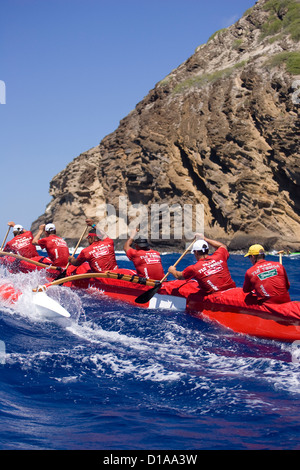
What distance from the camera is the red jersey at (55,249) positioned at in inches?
538

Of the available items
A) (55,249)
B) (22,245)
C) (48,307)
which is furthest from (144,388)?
(22,245)

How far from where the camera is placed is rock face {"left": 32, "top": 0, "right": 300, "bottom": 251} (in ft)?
123

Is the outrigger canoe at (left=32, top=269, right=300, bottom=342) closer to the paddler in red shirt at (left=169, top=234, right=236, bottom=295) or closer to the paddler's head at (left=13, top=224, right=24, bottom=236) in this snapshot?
the paddler in red shirt at (left=169, top=234, right=236, bottom=295)

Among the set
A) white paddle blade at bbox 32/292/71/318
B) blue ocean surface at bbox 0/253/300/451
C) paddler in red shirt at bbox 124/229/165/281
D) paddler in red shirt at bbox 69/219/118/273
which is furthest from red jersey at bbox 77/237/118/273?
blue ocean surface at bbox 0/253/300/451

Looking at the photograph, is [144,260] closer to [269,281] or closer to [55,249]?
[269,281]

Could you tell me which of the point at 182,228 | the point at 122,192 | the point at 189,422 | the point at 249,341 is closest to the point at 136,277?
the point at 249,341

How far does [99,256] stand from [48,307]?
321 cm

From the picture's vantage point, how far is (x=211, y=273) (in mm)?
9180

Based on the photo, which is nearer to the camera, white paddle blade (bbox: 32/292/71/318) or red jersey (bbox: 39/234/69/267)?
white paddle blade (bbox: 32/292/71/318)

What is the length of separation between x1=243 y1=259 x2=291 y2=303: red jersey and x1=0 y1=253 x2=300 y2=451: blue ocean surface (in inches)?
31.4

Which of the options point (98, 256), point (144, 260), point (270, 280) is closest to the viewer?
point (270, 280)

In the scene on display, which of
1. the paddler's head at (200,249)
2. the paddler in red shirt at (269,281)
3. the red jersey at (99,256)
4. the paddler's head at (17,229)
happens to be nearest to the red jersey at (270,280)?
the paddler in red shirt at (269,281)

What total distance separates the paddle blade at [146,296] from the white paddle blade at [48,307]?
1984 mm
